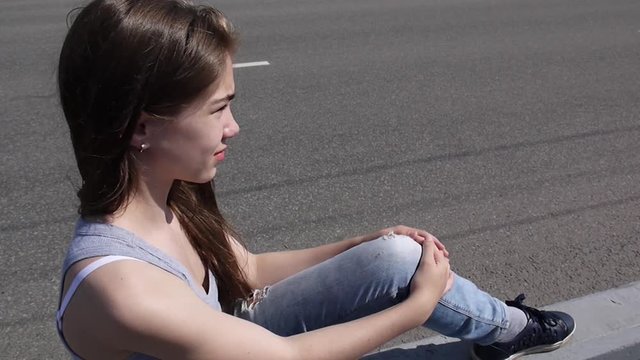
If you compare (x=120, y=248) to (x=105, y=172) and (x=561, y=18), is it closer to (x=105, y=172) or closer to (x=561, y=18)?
(x=105, y=172)

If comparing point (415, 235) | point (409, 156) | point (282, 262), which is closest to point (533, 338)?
point (415, 235)

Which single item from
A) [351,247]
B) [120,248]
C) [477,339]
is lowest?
[477,339]

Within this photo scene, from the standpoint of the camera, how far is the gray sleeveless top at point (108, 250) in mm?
1541

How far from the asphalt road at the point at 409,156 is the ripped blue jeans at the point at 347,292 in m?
0.87

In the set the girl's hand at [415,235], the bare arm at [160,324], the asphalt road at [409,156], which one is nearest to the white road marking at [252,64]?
the asphalt road at [409,156]

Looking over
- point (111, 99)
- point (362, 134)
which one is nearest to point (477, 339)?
point (111, 99)

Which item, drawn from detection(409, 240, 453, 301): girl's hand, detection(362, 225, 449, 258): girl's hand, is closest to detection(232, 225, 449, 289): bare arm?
detection(362, 225, 449, 258): girl's hand

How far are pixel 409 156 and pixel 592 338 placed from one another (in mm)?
2158

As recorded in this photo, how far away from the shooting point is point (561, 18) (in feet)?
32.3

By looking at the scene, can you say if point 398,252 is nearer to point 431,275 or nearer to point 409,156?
point 431,275

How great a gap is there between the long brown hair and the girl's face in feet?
0.09

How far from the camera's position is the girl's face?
159 centimetres

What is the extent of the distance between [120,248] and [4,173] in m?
3.25

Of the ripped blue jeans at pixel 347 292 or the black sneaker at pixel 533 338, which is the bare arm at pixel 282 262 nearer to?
the ripped blue jeans at pixel 347 292
